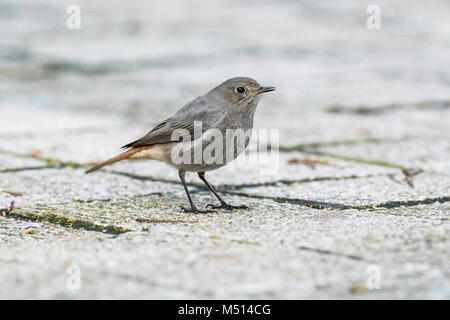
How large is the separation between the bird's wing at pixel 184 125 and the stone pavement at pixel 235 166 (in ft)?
1.01

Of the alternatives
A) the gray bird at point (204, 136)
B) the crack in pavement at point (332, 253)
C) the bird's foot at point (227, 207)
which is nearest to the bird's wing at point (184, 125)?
the gray bird at point (204, 136)

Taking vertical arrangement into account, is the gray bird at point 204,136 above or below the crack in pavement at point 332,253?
above

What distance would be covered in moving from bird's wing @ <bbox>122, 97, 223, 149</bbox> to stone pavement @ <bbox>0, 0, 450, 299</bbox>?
0.31 meters

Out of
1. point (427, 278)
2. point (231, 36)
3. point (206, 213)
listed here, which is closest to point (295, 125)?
point (206, 213)

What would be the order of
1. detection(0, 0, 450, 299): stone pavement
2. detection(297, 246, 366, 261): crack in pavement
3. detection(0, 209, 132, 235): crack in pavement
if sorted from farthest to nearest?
detection(0, 209, 132, 235): crack in pavement → detection(297, 246, 366, 261): crack in pavement → detection(0, 0, 450, 299): stone pavement

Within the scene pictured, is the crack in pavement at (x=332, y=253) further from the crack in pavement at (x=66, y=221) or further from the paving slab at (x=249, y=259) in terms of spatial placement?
the crack in pavement at (x=66, y=221)

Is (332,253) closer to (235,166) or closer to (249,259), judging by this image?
(249,259)

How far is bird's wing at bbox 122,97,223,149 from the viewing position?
4457 millimetres

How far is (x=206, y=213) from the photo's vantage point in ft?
13.5

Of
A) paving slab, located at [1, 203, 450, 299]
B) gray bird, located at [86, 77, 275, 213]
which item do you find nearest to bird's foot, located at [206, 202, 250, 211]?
gray bird, located at [86, 77, 275, 213]

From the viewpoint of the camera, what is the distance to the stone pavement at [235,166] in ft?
9.29

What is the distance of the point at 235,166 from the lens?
17.4 ft

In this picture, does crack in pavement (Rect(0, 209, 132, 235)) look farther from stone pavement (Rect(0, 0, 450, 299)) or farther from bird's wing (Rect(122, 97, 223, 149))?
bird's wing (Rect(122, 97, 223, 149))
